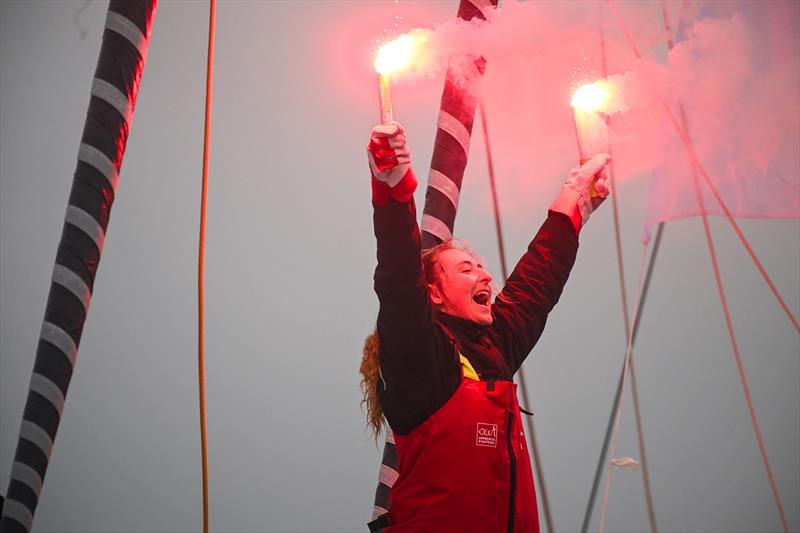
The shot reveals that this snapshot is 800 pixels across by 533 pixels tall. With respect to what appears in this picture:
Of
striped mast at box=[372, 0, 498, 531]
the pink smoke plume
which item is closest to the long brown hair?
striped mast at box=[372, 0, 498, 531]

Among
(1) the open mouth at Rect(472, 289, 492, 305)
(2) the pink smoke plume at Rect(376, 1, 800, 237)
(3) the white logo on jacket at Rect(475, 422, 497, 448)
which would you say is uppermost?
(2) the pink smoke plume at Rect(376, 1, 800, 237)

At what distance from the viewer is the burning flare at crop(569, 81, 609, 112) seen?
5.46 feet

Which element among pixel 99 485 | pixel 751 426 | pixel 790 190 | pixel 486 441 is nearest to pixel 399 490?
pixel 486 441

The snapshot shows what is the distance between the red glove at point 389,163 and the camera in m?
1.25

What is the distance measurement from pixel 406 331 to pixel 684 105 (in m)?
1.72

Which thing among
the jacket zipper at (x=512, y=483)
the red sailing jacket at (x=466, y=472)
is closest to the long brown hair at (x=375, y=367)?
the red sailing jacket at (x=466, y=472)

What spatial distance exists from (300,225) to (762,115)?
155 cm

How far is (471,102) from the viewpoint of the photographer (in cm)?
215

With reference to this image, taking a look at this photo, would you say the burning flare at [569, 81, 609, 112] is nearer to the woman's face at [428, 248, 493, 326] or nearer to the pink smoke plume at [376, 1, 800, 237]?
the woman's face at [428, 248, 493, 326]

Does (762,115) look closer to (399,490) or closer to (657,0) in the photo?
(657,0)

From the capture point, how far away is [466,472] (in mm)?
1250

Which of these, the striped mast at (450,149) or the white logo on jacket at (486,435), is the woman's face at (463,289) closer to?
the white logo on jacket at (486,435)

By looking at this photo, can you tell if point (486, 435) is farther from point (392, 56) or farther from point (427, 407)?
point (392, 56)

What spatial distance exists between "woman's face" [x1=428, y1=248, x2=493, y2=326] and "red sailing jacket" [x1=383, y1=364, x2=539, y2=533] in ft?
0.55
